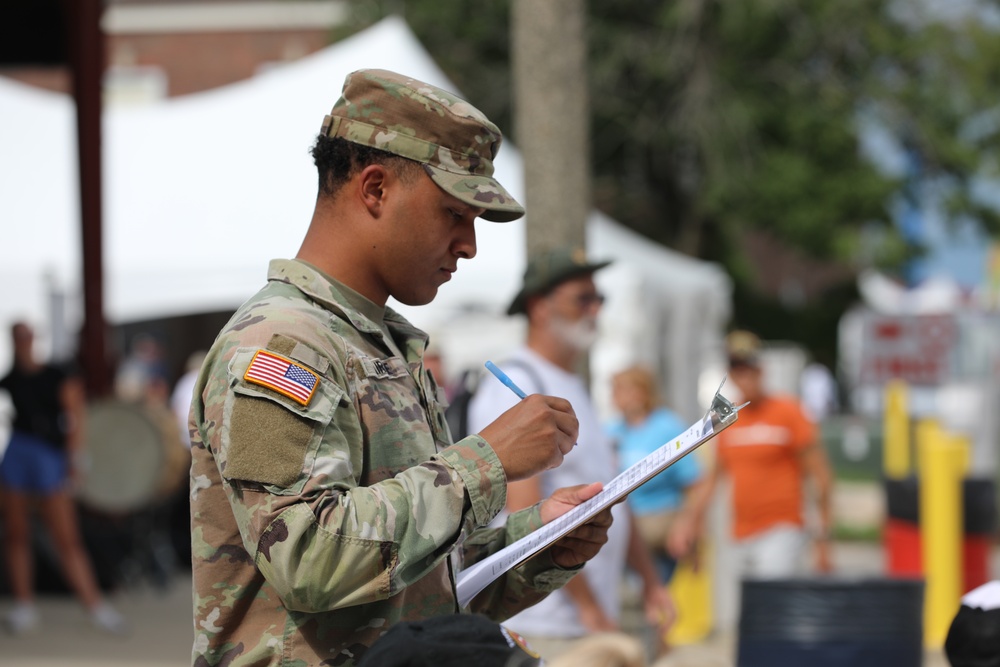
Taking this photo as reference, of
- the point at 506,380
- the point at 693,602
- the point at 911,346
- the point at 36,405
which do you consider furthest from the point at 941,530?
the point at 506,380

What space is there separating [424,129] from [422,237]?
16 centimetres

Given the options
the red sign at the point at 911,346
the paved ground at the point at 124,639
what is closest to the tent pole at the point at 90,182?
the paved ground at the point at 124,639

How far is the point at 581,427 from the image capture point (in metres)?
4.37

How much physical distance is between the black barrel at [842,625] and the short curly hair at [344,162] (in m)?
3.09

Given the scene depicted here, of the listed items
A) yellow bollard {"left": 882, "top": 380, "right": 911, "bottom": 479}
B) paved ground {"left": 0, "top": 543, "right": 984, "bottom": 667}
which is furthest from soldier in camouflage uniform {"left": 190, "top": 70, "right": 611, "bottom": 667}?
yellow bollard {"left": 882, "top": 380, "right": 911, "bottom": 479}

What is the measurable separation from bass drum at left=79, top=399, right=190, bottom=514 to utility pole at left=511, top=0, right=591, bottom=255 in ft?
16.7

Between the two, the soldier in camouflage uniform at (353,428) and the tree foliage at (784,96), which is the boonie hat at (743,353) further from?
the tree foliage at (784,96)

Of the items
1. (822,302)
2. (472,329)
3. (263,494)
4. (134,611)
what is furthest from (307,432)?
(822,302)

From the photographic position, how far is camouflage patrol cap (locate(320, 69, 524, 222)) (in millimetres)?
2129

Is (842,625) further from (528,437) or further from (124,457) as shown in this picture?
(124,457)

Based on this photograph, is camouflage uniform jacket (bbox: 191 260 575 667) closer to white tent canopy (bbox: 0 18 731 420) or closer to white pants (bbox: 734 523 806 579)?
white pants (bbox: 734 523 806 579)

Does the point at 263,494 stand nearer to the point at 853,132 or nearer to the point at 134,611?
the point at 134,611

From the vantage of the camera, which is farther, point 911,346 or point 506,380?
point 911,346

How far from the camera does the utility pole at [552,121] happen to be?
6.29m
